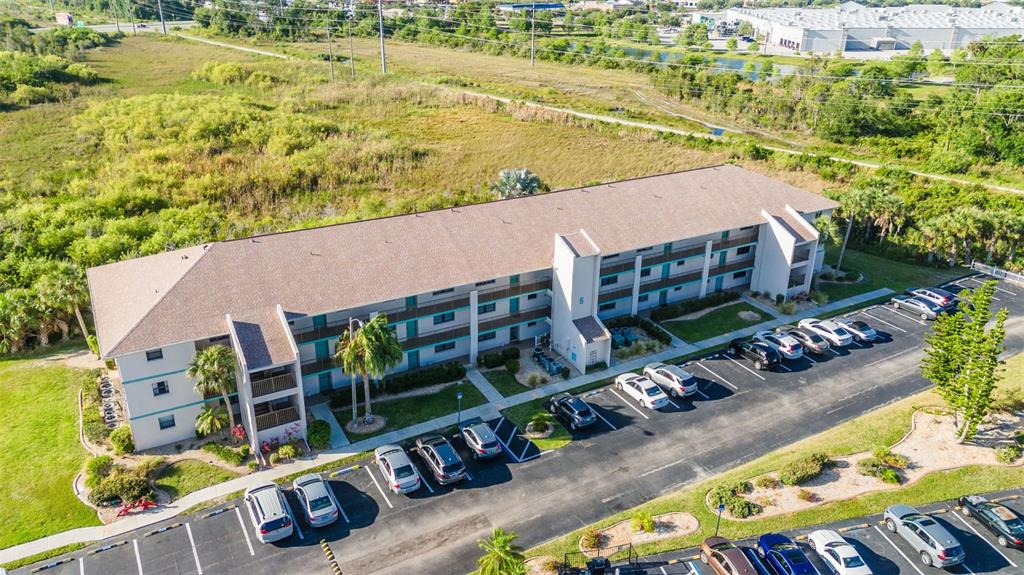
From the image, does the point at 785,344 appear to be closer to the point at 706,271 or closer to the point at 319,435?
the point at 706,271

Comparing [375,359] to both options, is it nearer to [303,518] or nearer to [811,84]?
[303,518]

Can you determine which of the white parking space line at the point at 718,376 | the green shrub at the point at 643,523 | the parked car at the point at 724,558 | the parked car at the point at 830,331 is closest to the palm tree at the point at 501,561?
the green shrub at the point at 643,523

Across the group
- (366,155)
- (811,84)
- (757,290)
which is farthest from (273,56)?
(757,290)

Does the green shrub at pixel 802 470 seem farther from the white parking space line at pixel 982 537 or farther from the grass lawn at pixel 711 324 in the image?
the grass lawn at pixel 711 324

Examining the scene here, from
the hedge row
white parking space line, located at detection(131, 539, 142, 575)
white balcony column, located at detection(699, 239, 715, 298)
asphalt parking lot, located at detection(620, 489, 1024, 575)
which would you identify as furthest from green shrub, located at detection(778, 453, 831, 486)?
white parking space line, located at detection(131, 539, 142, 575)

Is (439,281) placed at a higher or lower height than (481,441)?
higher

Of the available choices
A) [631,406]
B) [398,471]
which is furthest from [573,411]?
[398,471]
